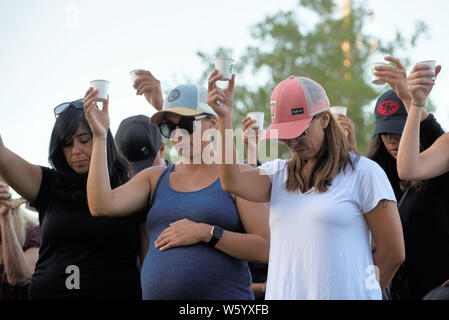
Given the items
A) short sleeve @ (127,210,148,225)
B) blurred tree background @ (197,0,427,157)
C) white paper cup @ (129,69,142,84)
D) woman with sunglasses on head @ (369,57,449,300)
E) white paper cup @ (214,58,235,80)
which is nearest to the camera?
woman with sunglasses on head @ (369,57,449,300)

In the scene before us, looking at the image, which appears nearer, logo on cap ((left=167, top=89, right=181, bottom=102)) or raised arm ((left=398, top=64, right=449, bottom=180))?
raised arm ((left=398, top=64, right=449, bottom=180))

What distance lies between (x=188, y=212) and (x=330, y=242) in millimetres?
868

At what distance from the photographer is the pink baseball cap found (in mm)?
2641

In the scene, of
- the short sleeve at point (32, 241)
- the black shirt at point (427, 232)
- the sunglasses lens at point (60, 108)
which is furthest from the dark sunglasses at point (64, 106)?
the black shirt at point (427, 232)

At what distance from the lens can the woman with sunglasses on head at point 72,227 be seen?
3.21 metres

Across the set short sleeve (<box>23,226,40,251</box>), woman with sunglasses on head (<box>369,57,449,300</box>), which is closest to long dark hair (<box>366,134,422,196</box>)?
woman with sunglasses on head (<box>369,57,449,300</box>)

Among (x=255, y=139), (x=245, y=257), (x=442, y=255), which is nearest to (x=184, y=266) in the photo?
(x=245, y=257)

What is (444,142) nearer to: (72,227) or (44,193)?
(72,227)

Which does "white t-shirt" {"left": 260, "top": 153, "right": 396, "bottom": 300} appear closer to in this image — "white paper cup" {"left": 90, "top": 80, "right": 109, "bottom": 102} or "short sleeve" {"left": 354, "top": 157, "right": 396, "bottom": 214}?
"short sleeve" {"left": 354, "top": 157, "right": 396, "bottom": 214}

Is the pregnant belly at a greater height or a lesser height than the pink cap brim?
lesser

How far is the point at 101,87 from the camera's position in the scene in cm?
324

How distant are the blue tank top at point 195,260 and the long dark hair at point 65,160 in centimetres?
54

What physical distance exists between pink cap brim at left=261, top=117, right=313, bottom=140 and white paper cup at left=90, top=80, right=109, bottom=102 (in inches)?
44.8
